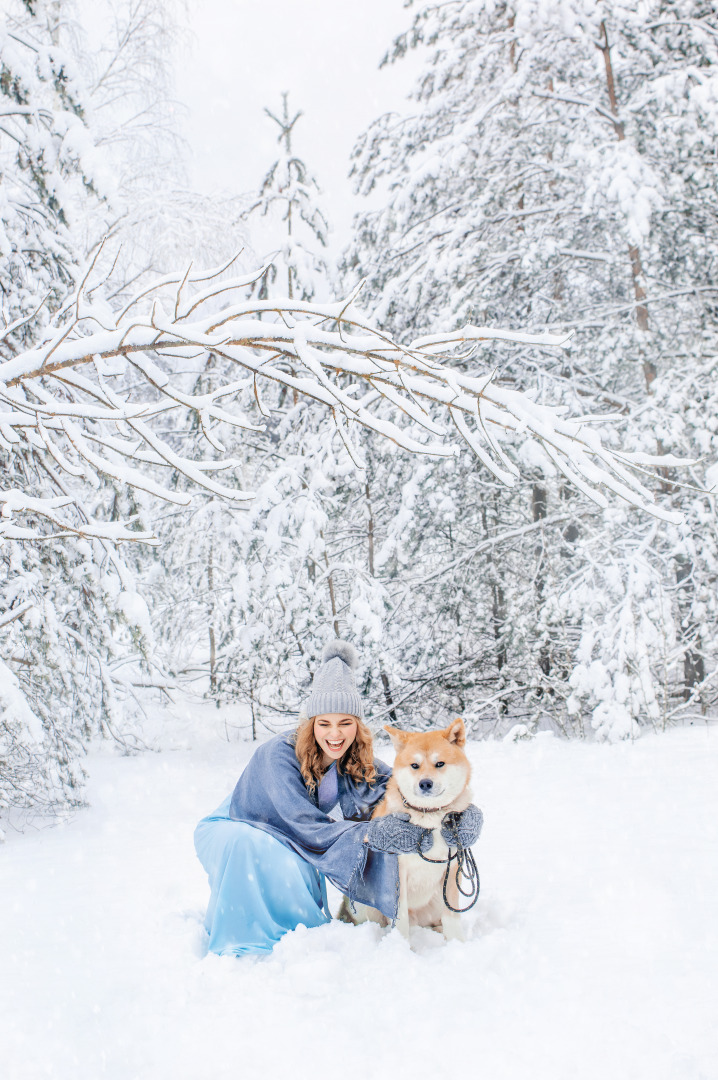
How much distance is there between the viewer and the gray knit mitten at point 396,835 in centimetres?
239

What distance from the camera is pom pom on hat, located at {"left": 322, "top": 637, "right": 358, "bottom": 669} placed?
3.12m

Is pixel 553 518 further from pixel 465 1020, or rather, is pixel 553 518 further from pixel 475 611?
pixel 465 1020

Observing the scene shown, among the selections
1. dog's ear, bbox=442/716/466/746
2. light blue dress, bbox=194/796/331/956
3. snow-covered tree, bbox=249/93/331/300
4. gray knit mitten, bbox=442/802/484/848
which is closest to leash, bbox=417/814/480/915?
gray knit mitten, bbox=442/802/484/848

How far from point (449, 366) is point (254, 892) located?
461 cm

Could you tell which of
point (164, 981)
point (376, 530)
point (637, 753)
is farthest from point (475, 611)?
point (164, 981)

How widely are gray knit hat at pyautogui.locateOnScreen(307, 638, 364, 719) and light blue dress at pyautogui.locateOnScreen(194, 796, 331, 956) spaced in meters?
0.54

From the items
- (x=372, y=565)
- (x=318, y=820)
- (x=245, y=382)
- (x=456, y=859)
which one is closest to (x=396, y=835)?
(x=456, y=859)

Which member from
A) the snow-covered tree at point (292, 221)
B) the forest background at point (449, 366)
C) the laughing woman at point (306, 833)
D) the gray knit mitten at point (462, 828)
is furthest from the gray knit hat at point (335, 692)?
the snow-covered tree at point (292, 221)

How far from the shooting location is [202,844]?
9.53 ft

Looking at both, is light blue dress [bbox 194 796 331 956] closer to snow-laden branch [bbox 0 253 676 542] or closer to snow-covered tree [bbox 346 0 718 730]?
snow-laden branch [bbox 0 253 676 542]

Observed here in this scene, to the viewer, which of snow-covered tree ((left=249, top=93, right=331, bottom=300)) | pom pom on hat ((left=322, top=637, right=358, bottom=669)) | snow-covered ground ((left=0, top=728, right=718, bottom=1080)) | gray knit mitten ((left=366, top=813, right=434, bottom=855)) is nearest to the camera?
snow-covered ground ((left=0, top=728, right=718, bottom=1080))

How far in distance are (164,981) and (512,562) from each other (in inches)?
268

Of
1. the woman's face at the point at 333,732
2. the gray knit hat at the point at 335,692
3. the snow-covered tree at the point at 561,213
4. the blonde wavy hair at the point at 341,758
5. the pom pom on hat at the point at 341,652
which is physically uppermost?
the snow-covered tree at the point at 561,213

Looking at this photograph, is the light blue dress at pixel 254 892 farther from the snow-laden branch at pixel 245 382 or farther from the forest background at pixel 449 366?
the forest background at pixel 449 366
